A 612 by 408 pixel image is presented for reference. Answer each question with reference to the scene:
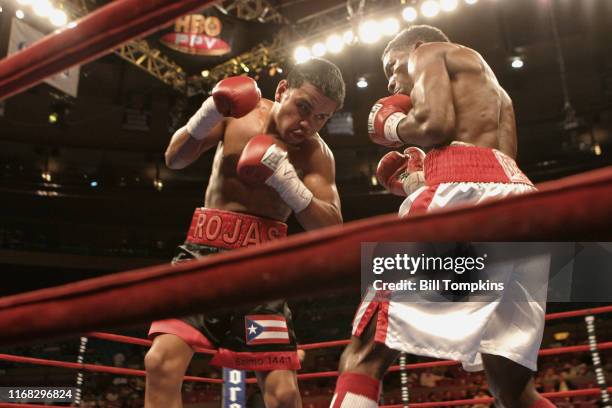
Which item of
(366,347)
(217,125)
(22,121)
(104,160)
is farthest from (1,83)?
(104,160)

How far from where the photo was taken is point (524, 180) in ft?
5.57

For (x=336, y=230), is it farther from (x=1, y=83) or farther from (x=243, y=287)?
→ (x=1, y=83)

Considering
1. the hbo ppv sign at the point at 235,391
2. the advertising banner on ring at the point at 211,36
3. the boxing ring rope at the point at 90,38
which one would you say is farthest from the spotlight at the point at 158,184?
the boxing ring rope at the point at 90,38

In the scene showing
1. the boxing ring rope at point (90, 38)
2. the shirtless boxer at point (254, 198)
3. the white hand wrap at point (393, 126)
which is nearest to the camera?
the boxing ring rope at point (90, 38)

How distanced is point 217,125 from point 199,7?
995 millimetres

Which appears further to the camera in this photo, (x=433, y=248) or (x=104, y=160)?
(x=104, y=160)

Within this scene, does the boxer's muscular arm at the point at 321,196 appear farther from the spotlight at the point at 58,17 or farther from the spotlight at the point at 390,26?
the spotlight at the point at 58,17

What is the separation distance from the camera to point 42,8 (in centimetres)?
634

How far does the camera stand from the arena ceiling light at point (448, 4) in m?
6.67

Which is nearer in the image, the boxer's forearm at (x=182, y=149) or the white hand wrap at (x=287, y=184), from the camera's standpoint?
the white hand wrap at (x=287, y=184)

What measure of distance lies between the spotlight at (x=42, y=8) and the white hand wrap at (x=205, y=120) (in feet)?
16.0

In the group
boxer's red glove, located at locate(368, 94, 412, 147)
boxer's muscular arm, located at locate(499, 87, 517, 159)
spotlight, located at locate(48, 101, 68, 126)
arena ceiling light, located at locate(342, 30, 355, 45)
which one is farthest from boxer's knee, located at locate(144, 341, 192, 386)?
spotlight, located at locate(48, 101, 68, 126)

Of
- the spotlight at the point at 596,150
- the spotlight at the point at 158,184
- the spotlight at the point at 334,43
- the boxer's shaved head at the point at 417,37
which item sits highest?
the spotlight at the point at 158,184

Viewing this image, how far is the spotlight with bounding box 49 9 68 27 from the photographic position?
641cm
